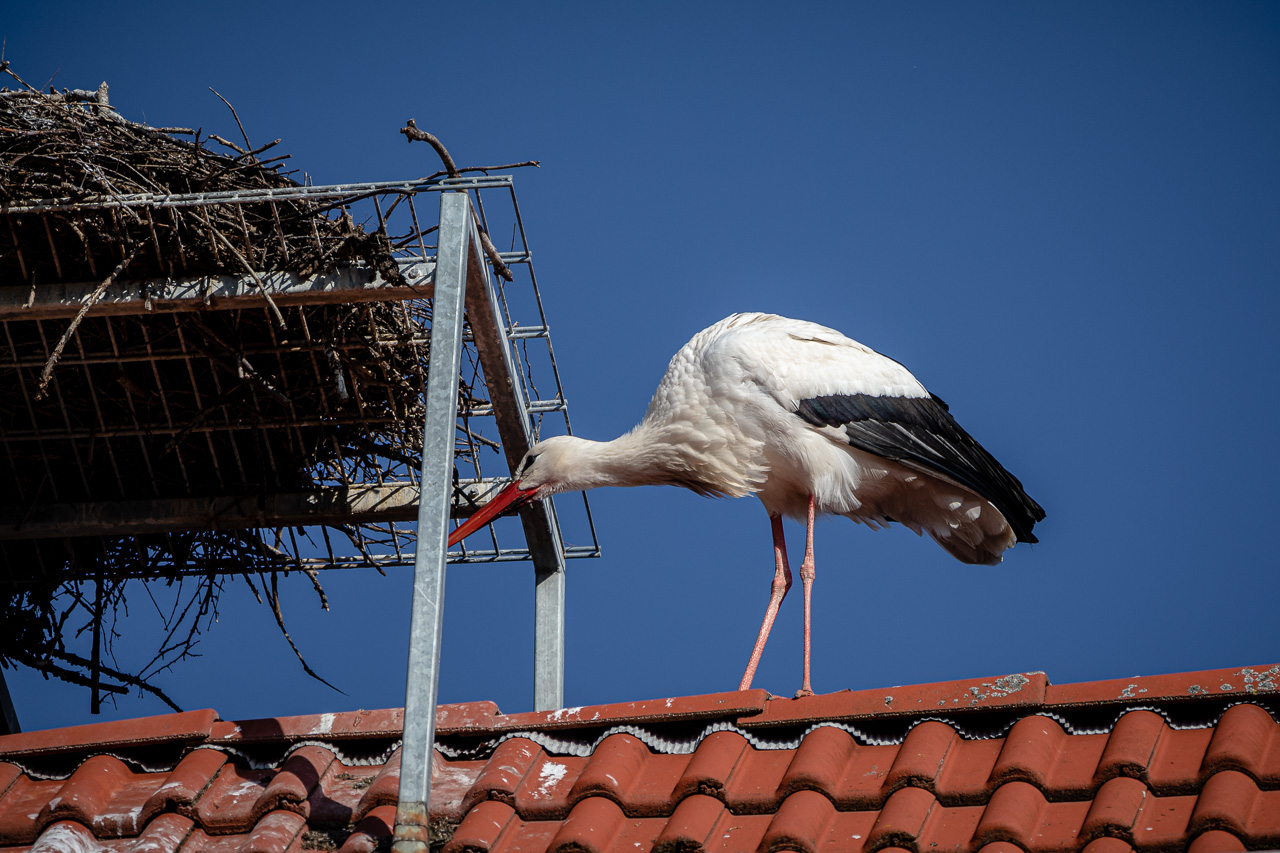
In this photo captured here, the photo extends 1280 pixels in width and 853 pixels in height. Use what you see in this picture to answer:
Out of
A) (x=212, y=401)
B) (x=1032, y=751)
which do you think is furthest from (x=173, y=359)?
(x=1032, y=751)

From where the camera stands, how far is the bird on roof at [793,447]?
4.85 m

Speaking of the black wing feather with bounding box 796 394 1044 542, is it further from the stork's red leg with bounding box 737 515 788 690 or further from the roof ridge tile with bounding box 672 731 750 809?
the roof ridge tile with bounding box 672 731 750 809

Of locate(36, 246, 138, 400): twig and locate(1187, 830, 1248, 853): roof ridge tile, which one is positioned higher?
locate(36, 246, 138, 400): twig

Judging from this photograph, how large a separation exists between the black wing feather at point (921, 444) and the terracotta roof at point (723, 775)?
184cm

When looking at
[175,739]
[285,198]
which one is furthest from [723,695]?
[285,198]

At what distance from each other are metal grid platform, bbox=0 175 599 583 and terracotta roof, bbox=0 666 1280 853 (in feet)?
4.55

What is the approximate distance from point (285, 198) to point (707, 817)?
6.84ft

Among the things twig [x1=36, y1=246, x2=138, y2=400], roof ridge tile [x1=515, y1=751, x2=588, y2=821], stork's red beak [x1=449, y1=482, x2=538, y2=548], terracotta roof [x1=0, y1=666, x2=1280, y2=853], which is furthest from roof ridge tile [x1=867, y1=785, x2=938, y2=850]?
twig [x1=36, y1=246, x2=138, y2=400]

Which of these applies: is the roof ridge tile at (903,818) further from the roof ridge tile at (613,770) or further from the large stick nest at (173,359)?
the large stick nest at (173,359)

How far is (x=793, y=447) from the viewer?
15.8ft

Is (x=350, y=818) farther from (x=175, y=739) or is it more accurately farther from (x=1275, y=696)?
(x=1275, y=696)

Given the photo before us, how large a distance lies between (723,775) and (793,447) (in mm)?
2051

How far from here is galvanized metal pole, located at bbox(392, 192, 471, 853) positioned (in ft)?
9.06

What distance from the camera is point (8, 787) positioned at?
3.52 meters
